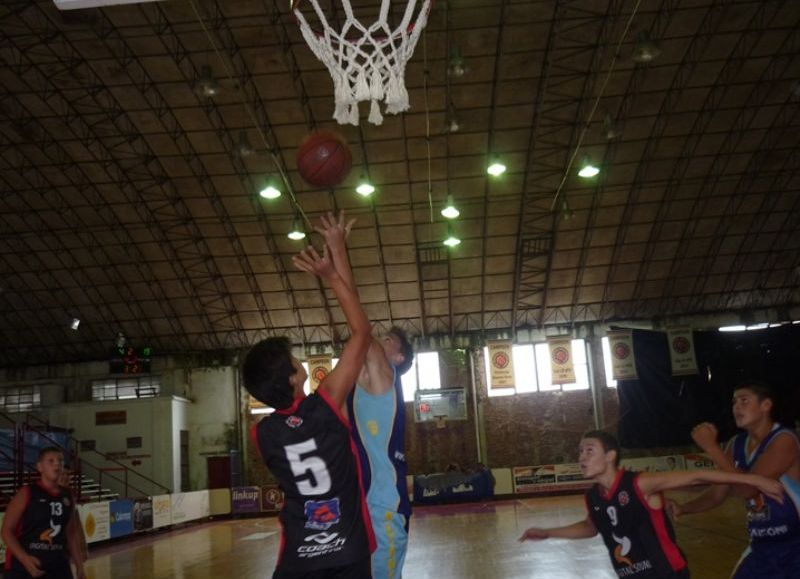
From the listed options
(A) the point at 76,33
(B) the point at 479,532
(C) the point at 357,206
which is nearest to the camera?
(B) the point at 479,532

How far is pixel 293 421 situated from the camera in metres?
3.26

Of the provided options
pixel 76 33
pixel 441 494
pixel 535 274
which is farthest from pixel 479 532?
pixel 76 33

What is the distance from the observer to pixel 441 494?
2830 centimetres

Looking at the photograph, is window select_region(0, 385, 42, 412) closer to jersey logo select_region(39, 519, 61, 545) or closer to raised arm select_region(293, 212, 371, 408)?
jersey logo select_region(39, 519, 61, 545)

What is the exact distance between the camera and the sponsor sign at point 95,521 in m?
18.4

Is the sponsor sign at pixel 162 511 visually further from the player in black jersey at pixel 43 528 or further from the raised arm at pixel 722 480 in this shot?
the raised arm at pixel 722 480

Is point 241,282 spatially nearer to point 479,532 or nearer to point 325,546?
point 479,532

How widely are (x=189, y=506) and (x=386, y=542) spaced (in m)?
24.6

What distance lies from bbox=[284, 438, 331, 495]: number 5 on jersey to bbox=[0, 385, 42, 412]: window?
106 feet

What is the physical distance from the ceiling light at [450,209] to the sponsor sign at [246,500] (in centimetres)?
1292

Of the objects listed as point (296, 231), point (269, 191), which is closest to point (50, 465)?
point (269, 191)

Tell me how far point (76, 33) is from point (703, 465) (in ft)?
78.6

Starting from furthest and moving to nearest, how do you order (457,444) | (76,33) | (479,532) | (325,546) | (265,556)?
(457,444)
(76,33)
(479,532)
(265,556)
(325,546)

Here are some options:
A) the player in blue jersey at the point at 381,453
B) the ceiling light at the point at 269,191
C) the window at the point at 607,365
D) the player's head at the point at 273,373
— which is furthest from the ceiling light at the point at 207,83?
the window at the point at 607,365
